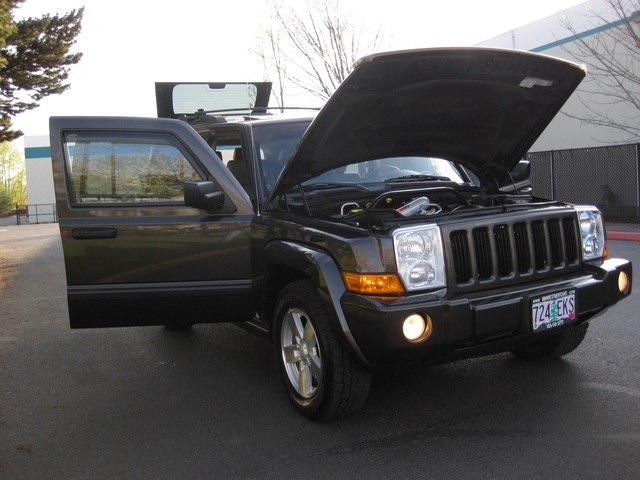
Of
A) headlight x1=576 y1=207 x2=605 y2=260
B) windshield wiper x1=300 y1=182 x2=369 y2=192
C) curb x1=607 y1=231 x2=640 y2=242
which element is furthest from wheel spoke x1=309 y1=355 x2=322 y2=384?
curb x1=607 y1=231 x2=640 y2=242

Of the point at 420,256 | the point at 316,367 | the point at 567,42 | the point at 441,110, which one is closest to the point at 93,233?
the point at 316,367

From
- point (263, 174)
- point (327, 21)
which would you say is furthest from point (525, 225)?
point (327, 21)

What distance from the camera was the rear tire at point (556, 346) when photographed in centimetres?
401

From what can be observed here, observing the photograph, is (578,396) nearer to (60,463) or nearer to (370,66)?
(370,66)

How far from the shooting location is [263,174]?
4.40m

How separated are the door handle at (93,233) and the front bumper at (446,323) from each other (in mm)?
1748

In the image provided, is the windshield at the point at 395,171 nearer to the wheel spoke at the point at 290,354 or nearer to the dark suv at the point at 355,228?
the dark suv at the point at 355,228

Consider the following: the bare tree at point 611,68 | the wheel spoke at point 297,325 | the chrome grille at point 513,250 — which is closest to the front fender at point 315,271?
the wheel spoke at point 297,325

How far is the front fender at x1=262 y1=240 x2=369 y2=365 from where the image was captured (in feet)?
10.3

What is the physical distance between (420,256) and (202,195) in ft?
4.87

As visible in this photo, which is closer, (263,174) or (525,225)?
(525,225)

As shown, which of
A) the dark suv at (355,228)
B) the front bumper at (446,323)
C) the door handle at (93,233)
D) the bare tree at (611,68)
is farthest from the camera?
the bare tree at (611,68)

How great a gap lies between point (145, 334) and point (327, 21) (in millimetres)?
15823

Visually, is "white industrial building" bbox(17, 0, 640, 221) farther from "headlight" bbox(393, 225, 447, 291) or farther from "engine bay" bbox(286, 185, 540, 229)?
"headlight" bbox(393, 225, 447, 291)
